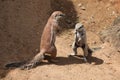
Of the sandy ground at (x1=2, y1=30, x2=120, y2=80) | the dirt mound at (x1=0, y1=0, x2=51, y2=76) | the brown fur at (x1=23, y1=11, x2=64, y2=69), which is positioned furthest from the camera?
the dirt mound at (x1=0, y1=0, x2=51, y2=76)

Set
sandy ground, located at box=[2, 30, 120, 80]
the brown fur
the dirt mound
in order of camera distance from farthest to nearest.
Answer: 1. the dirt mound
2. the brown fur
3. sandy ground, located at box=[2, 30, 120, 80]

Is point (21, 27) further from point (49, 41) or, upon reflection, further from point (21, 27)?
point (49, 41)

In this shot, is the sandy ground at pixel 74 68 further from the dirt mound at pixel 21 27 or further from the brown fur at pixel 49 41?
the dirt mound at pixel 21 27

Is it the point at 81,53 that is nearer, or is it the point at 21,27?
the point at 81,53

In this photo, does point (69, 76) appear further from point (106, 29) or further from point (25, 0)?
point (25, 0)

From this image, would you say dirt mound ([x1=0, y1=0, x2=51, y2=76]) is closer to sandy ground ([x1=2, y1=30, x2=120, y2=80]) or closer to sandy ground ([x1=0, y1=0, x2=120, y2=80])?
sandy ground ([x1=0, y1=0, x2=120, y2=80])

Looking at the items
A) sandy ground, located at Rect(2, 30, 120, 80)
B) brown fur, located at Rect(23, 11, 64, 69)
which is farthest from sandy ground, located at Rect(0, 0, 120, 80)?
brown fur, located at Rect(23, 11, 64, 69)

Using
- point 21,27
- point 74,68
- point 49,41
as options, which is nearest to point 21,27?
point 21,27

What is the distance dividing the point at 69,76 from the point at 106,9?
13.8 feet

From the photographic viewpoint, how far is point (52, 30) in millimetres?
8398

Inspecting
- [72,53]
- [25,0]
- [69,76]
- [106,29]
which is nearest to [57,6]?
[25,0]

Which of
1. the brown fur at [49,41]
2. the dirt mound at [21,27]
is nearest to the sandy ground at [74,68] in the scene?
the brown fur at [49,41]

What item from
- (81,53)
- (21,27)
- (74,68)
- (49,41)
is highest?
(21,27)

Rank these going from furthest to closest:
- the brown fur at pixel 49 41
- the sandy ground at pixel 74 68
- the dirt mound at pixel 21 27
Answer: the dirt mound at pixel 21 27 < the brown fur at pixel 49 41 < the sandy ground at pixel 74 68
